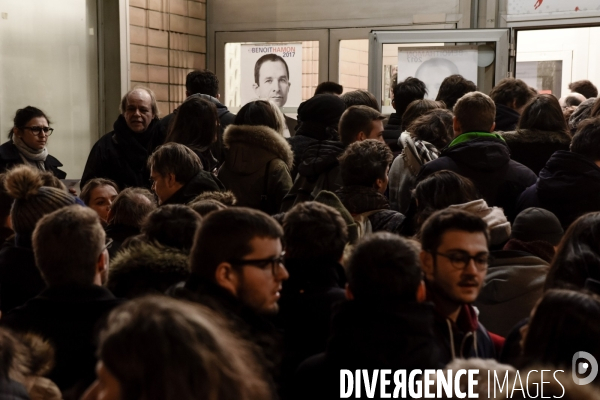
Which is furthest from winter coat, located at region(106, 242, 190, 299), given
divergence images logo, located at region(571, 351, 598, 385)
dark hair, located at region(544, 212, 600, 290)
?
divergence images logo, located at region(571, 351, 598, 385)

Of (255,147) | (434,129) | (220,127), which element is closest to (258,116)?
(255,147)

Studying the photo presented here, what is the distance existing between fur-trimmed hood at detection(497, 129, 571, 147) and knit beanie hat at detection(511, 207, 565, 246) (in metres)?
A: 1.37

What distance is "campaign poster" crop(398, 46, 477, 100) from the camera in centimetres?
839

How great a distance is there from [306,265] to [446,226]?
51 cm

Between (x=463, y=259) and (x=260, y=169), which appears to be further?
(x=260, y=169)

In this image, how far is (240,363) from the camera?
4.75ft

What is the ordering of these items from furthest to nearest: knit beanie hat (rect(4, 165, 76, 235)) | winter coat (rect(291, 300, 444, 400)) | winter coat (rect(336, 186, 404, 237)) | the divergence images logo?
winter coat (rect(336, 186, 404, 237)) < knit beanie hat (rect(4, 165, 76, 235)) < winter coat (rect(291, 300, 444, 400)) < the divergence images logo

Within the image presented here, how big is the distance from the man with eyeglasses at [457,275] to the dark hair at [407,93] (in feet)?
10.1

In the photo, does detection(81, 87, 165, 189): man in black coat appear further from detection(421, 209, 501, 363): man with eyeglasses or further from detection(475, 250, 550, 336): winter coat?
detection(421, 209, 501, 363): man with eyeglasses

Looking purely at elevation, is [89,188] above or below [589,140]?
below

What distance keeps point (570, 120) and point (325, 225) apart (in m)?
3.51

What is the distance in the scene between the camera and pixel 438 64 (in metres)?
8.41

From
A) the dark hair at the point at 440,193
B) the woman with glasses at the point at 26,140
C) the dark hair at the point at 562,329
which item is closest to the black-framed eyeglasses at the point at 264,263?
the dark hair at the point at 562,329

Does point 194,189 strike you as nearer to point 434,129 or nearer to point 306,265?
point 434,129
